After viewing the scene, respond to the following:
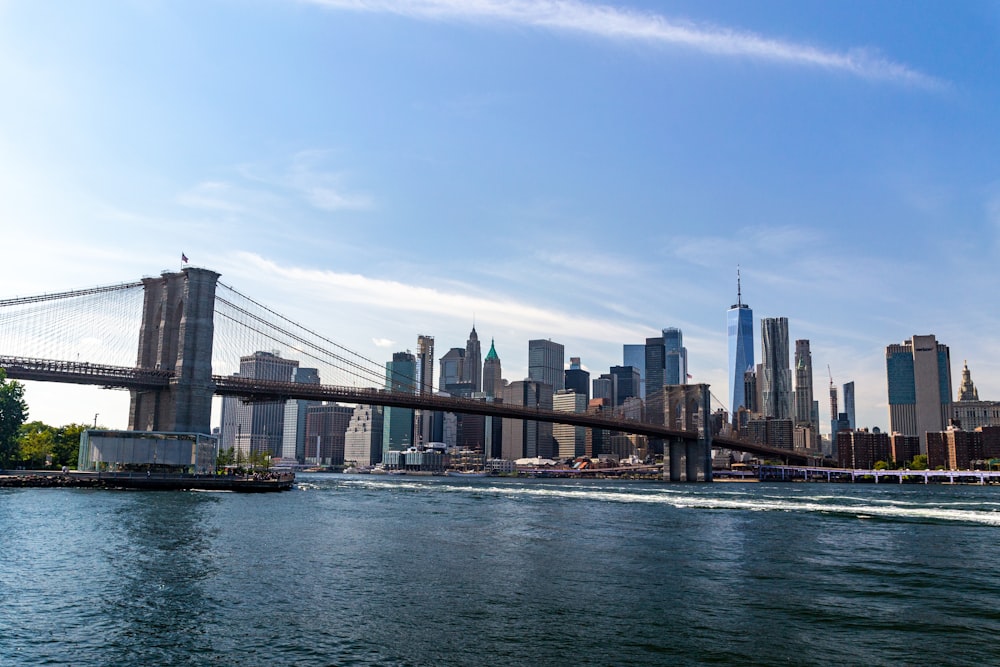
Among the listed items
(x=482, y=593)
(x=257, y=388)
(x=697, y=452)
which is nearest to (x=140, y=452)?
(x=257, y=388)

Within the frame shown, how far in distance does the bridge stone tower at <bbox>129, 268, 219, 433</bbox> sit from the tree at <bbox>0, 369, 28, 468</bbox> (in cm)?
1276

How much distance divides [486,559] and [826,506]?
153 ft

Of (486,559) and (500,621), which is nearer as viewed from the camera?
(500,621)

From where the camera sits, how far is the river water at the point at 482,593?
18.3m

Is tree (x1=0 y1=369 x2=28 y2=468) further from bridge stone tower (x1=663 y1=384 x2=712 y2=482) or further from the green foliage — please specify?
bridge stone tower (x1=663 y1=384 x2=712 y2=482)

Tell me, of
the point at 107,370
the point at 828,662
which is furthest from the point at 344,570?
the point at 107,370

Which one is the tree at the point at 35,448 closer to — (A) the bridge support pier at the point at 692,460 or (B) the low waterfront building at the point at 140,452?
(B) the low waterfront building at the point at 140,452

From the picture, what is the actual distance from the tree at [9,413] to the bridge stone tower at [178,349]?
12.8 meters

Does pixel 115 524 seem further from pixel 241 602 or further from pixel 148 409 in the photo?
pixel 148 409

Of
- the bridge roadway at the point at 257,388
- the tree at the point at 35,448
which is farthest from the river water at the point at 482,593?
the tree at the point at 35,448

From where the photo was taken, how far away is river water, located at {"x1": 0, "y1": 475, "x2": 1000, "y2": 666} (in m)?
18.3

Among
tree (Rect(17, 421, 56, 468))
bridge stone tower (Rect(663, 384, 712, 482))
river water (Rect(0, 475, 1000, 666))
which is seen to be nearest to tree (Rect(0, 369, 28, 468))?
tree (Rect(17, 421, 56, 468))

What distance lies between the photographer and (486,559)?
32.4 m

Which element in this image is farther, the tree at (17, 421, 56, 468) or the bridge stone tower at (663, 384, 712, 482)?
the bridge stone tower at (663, 384, 712, 482)
